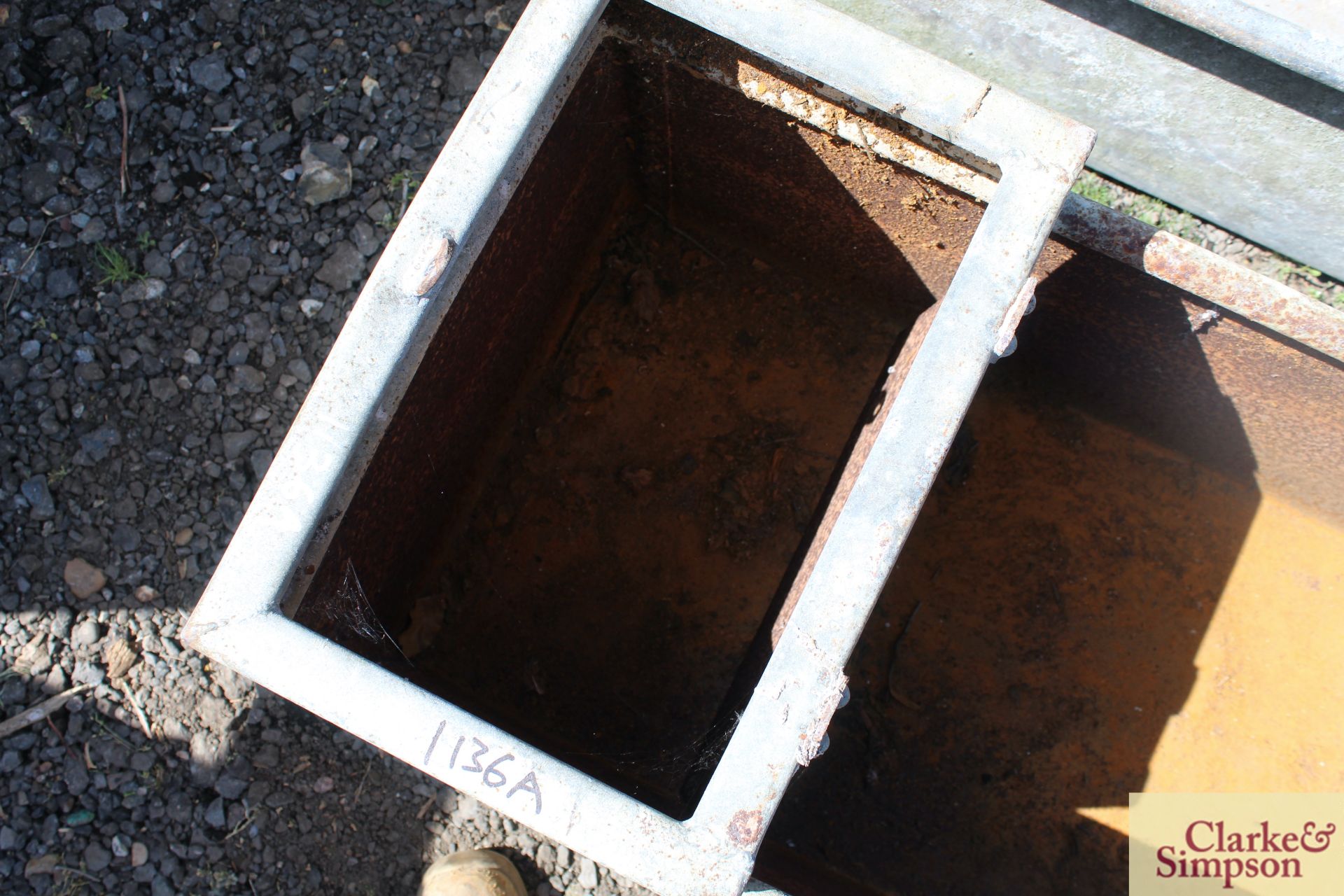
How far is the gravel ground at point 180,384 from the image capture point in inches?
105

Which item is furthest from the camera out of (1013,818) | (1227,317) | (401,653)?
(1013,818)

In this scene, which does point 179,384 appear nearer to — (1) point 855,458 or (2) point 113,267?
(2) point 113,267

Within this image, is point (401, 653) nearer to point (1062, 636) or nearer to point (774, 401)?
point (774, 401)

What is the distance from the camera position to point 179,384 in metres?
2.84

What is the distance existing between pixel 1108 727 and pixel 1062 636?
0.30 m

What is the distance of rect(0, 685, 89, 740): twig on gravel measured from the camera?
268cm

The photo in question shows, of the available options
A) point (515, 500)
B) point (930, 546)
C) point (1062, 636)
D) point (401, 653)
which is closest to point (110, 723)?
point (401, 653)

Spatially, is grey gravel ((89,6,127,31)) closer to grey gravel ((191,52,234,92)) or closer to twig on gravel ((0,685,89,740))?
grey gravel ((191,52,234,92))

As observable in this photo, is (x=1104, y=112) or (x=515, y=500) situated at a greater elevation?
(x=1104, y=112)

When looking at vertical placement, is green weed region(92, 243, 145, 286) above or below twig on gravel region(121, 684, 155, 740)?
above

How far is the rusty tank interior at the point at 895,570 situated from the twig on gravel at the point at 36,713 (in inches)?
38.9

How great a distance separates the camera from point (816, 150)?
90.1 inches

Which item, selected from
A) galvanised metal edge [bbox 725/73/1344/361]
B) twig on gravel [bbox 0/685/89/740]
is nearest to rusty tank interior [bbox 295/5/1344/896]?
galvanised metal edge [bbox 725/73/1344/361]

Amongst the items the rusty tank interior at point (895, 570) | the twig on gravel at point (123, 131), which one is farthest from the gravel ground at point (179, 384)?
the rusty tank interior at point (895, 570)
